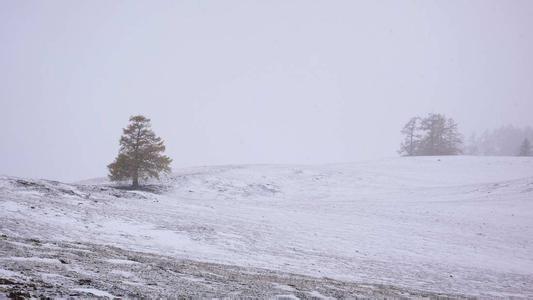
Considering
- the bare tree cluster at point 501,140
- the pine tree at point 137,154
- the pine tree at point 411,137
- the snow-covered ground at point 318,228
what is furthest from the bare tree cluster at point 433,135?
the pine tree at point 137,154

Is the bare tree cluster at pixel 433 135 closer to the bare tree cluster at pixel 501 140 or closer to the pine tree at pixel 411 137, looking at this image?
the pine tree at pixel 411 137

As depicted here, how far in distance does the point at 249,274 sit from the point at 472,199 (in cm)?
2623

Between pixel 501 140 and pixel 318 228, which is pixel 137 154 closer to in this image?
pixel 318 228

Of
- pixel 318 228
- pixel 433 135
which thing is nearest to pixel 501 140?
pixel 433 135

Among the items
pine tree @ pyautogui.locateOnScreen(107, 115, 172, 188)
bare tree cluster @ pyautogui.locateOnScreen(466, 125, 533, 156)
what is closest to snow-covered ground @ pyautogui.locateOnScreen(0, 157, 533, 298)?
pine tree @ pyautogui.locateOnScreen(107, 115, 172, 188)

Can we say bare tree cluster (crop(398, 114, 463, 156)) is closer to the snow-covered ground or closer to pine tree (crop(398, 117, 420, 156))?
pine tree (crop(398, 117, 420, 156))

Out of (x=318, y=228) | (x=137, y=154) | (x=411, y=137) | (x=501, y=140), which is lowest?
(x=318, y=228)

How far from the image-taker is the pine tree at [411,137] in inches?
2523

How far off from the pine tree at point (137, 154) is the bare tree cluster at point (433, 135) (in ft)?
163

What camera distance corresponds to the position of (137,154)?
87.2 feet

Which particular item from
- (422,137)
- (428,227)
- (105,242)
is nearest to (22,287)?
(105,242)

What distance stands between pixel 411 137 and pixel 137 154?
176 feet

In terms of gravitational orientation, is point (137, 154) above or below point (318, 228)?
above

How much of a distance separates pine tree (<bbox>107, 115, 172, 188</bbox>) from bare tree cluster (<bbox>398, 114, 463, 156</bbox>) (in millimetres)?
49739
